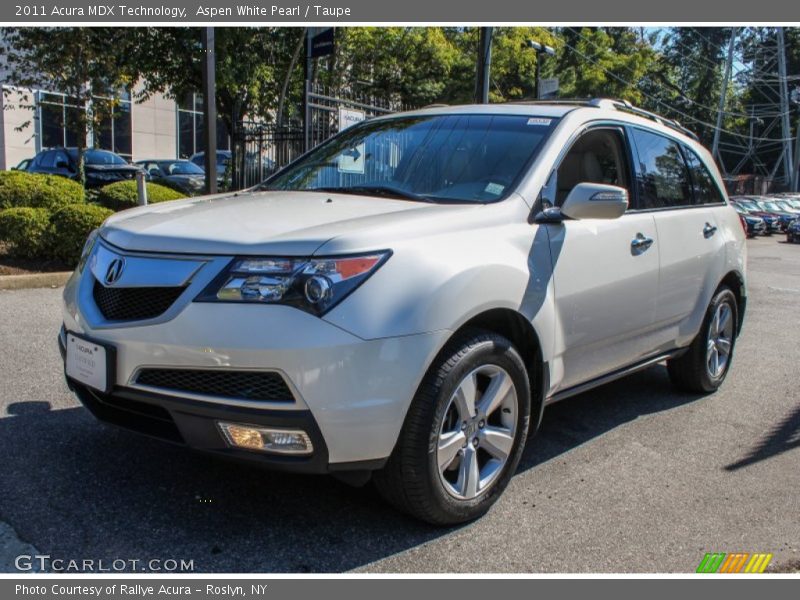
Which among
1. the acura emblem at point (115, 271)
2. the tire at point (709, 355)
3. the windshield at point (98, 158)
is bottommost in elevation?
the tire at point (709, 355)

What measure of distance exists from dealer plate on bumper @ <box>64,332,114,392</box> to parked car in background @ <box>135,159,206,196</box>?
15249 mm

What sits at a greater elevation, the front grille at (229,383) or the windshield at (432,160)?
the windshield at (432,160)

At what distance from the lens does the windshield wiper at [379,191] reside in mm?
3643

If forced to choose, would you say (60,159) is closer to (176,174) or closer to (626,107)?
(176,174)

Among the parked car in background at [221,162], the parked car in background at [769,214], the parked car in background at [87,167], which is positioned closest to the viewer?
the parked car in background at [221,162]

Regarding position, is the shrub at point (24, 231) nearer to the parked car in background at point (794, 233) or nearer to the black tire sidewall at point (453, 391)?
the black tire sidewall at point (453, 391)

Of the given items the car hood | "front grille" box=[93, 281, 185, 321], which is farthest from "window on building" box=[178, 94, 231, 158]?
"front grille" box=[93, 281, 185, 321]

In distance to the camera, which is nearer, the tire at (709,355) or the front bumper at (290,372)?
the front bumper at (290,372)

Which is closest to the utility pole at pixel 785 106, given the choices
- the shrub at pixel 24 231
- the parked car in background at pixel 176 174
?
the parked car in background at pixel 176 174

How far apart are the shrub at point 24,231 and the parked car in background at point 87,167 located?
1033 cm

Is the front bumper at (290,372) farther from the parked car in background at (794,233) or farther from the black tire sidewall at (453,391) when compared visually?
the parked car in background at (794,233)

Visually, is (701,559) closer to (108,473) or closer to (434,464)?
(434,464)

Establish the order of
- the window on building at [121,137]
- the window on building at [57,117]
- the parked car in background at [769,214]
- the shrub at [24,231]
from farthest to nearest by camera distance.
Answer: the parked car in background at [769,214], the window on building at [121,137], the window on building at [57,117], the shrub at [24,231]

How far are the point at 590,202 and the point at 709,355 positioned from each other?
2342mm
